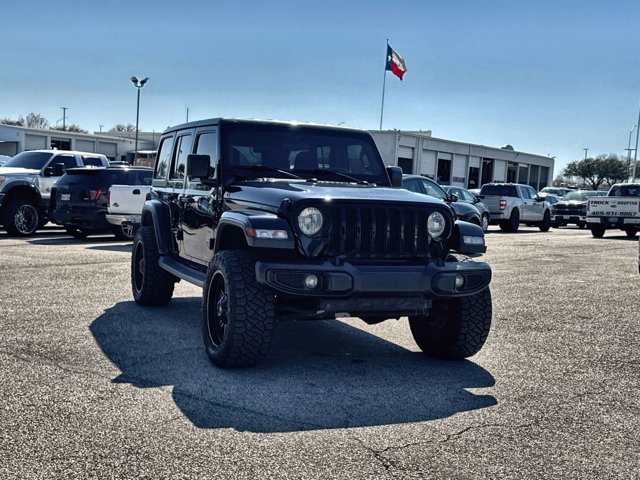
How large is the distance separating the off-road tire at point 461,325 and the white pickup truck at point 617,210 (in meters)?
20.6

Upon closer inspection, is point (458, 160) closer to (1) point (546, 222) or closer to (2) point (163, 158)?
(1) point (546, 222)

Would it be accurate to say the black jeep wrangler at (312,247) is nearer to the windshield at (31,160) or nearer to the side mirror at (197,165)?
the side mirror at (197,165)

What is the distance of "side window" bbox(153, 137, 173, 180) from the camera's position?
8.62m

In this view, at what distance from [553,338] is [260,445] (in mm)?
4223

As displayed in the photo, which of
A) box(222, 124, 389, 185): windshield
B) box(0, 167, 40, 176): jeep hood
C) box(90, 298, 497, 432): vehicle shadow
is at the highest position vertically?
box(222, 124, 389, 185): windshield

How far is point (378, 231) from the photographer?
18.9ft

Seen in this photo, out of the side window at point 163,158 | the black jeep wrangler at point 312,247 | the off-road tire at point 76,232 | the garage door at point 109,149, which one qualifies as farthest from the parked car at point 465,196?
the garage door at point 109,149

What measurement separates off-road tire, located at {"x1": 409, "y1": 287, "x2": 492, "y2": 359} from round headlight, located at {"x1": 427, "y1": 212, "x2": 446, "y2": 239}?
1.94ft

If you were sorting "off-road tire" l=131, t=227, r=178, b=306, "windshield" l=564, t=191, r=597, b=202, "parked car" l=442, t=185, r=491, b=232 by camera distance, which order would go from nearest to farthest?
"off-road tire" l=131, t=227, r=178, b=306 < "parked car" l=442, t=185, r=491, b=232 < "windshield" l=564, t=191, r=597, b=202

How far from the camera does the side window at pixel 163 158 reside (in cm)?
862

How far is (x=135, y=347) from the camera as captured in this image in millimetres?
6473

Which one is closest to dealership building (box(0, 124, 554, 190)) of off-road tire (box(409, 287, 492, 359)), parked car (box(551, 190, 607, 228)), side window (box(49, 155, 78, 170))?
parked car (box(551, 190, 607, 228))

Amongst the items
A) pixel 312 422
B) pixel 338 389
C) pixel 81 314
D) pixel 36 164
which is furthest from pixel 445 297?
pixel 36 164

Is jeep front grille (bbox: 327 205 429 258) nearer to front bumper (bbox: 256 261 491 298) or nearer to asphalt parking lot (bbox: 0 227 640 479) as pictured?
front bumper (bbox: 256 261 491 298)
